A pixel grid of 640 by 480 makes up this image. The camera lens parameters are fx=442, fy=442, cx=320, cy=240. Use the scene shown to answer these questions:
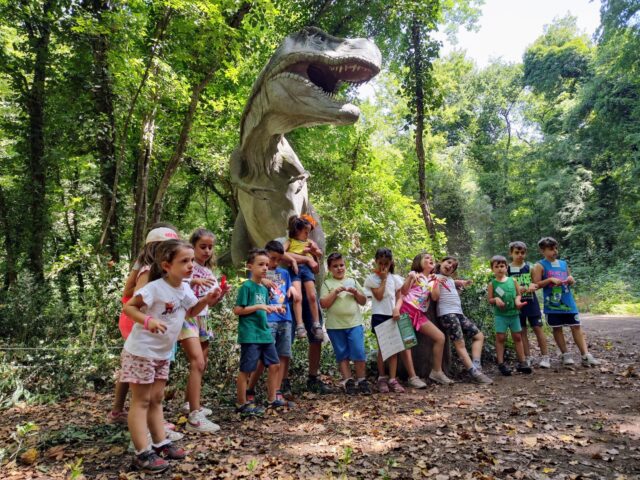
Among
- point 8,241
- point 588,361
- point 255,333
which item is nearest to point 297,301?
point 255,333

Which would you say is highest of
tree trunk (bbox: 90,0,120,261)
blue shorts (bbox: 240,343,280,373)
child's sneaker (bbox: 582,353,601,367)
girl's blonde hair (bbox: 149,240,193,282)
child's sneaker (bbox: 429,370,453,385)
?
tree trunk (bbox: 90,0,120,261)

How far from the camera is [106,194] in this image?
27.0 feet

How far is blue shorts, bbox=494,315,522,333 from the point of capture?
522cm

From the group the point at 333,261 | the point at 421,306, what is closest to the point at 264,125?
the point at 333,261

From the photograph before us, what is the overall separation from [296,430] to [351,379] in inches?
50.6

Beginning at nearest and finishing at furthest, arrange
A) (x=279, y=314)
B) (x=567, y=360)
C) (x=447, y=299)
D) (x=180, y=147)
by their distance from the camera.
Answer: (x=279, y=314)
(x=447, y=299)
(x=567, y=360)
(x=180, y=147)

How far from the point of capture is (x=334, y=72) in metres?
4.31

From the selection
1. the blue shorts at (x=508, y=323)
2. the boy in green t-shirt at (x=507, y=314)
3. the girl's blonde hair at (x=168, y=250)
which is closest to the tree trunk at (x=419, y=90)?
the boy in green t-shirt at (x=507, y=314)

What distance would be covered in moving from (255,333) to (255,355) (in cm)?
18

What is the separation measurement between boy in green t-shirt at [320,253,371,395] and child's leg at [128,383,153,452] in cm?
219

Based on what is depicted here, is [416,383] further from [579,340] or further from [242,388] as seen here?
[579,340]

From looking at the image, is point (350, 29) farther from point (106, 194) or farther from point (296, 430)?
point (296, 430)

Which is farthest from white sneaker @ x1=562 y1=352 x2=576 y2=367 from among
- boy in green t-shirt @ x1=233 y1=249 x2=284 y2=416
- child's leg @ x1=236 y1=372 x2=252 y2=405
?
child's leg @ x1=236 y1=372 x2=252 y2=405

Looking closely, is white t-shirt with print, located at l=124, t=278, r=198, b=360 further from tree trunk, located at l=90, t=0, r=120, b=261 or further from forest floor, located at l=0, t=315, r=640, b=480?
tree trunk, located at l=90, t=0, r=120, b=261
